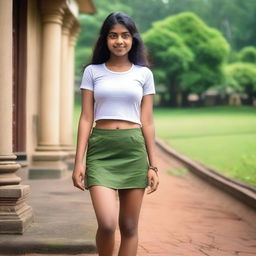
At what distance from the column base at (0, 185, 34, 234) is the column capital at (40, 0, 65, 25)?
5817 millimetres

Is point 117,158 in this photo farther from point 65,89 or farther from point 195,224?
point 65,89

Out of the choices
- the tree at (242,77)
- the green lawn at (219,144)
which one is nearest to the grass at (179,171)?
the green lawn at (219,144)

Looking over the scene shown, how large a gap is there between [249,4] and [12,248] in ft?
195

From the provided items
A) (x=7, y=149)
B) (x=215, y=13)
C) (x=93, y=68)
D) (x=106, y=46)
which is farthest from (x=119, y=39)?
(x=215, y=13)

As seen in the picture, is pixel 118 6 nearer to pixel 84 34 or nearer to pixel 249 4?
pixel 84 34

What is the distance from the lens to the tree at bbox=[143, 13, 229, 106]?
153 ft

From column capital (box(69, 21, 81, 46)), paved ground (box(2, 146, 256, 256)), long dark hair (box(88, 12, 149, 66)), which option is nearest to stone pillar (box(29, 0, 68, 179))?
paved ground (box(2, 146, 256, 256))

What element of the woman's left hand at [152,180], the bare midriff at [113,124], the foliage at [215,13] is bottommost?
the woman's left hand at [152,180]

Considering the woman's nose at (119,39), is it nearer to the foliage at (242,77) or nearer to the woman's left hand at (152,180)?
the woman's left hand at (152,180)

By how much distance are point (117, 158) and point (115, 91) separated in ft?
1.40

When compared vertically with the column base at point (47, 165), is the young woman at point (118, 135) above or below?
above

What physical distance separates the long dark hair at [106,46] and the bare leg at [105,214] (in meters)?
0.89

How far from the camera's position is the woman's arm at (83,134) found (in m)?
3.90

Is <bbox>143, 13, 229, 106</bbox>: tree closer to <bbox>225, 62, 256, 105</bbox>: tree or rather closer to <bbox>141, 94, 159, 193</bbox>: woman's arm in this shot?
<bbox>225, 62, 256, 105</bbox>: tree
